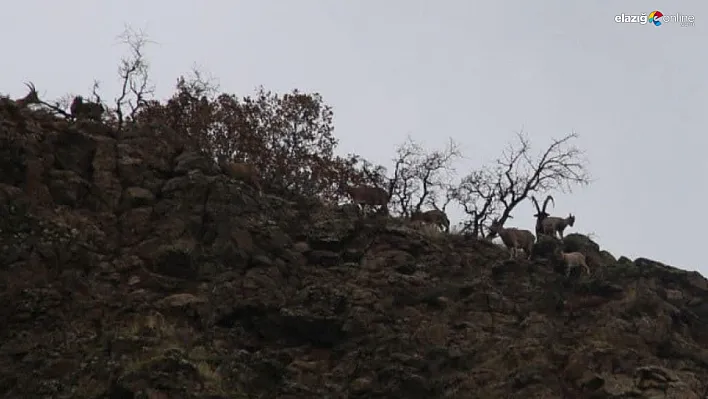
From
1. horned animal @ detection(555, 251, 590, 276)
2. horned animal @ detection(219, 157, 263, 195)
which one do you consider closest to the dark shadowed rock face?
horned animal @ detection(555, 251, 590, 276)

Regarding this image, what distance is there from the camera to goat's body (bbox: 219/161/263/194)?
2836cm

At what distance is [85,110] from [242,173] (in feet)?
16.2

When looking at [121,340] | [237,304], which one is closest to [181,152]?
[237,304]

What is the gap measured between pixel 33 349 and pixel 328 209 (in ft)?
36.6

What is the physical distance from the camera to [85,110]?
28.5 metres

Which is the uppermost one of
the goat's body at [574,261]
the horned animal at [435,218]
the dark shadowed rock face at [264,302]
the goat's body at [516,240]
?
the horned animal at [435,218]

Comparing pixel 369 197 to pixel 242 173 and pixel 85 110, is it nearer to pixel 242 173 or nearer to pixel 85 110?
pixel 242 173

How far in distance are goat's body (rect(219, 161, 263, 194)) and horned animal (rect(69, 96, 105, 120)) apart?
3881 mm

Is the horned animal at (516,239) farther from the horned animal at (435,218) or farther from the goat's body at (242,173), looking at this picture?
the goat's body at (242,173)

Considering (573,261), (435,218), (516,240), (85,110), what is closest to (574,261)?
(573,261)

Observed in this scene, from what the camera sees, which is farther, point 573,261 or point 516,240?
point 516,240

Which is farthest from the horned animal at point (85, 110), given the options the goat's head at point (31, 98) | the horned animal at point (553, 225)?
the horned animal at point (553, 225)

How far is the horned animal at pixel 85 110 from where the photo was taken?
28.4 metres

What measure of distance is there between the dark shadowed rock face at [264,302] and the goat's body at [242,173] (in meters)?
0.94
